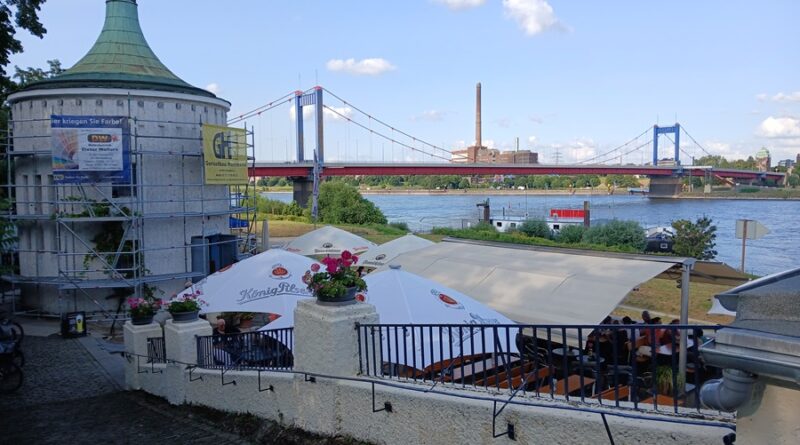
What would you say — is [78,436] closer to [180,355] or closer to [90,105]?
[180,355]

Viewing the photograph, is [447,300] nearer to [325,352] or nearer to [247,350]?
[325,352]

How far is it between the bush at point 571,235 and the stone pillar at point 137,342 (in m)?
27.5

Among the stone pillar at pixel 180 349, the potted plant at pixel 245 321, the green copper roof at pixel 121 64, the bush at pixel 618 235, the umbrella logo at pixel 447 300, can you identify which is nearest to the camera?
the umbrella logo at pixel 447 300

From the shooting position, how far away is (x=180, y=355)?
9.51m

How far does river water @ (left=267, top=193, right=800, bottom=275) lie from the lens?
1537 inches

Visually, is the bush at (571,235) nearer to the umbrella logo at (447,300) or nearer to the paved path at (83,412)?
the paved path at (83,412)

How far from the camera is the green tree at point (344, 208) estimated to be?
5323cm

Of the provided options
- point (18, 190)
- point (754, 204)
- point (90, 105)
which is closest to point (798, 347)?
point (90, 105)

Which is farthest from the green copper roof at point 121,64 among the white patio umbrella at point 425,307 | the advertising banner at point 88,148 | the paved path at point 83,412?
the white patio umbrella at point 425,307

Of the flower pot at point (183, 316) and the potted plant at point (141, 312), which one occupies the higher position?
the flower pot at point (183, 316)

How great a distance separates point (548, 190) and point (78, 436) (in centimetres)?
10816

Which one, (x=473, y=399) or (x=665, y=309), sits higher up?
(x=473, y=399)

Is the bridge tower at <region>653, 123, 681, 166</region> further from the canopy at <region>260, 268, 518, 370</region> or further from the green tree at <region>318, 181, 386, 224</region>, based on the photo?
the canopy at <region>260, 268, 518, 370</region>

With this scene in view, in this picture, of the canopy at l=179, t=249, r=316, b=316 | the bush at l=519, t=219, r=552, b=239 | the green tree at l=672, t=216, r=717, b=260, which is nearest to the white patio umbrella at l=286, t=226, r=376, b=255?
the canopy at l=179, t=249, r=316, b=316
